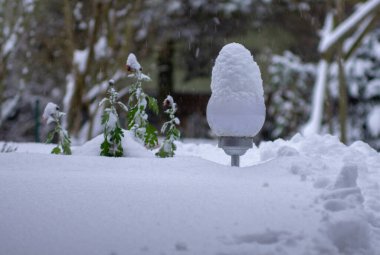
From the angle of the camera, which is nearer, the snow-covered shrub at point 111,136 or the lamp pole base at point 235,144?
the lamp pole base at point 235,144

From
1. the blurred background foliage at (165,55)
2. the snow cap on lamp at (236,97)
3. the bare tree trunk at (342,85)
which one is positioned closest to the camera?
the snow cap on lamp at (236,97)

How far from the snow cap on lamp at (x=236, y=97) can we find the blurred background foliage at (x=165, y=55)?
7376mm

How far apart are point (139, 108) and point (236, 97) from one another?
1086 mm

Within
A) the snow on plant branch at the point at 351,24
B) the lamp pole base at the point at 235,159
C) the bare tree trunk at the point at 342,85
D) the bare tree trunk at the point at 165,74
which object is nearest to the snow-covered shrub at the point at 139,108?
the lamp pole base at the point at 235,159

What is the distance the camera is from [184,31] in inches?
629

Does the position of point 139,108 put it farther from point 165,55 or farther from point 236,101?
point 165,55

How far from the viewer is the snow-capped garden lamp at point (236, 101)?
4520 mm

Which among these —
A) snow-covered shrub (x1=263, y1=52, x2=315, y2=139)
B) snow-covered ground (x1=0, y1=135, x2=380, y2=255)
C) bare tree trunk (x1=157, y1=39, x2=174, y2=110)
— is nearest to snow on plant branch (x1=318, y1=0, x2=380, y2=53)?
snow-covered shrub (x1=263, y1=52, x2=315, y2=139)

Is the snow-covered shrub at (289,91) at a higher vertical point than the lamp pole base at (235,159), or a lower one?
higher

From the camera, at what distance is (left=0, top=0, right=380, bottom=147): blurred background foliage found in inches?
482

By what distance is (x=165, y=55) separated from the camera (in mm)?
16266

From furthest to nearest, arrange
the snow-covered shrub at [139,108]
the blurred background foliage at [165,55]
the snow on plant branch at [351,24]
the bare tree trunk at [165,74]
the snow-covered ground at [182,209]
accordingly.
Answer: the bare tree trunk at [165,74] < the blurred background foliage at [165,55] < the snow on plant branch at [351,24] < the snow-covered shrub at [139,108] < the snow-covered ground at [182,209]

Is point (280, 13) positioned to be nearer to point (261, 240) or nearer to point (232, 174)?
point (232, 174)

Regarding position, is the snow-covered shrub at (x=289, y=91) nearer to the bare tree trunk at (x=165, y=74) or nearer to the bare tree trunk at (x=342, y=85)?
the bare tree trunk at (x=165, y=74)
